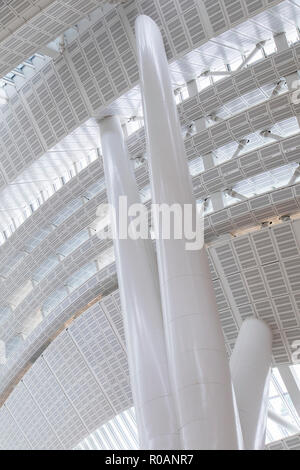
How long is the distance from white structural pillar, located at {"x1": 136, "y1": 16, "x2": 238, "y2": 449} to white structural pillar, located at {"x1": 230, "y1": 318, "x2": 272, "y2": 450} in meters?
2.59

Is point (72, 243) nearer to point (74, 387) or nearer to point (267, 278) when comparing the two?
point (74, 387)

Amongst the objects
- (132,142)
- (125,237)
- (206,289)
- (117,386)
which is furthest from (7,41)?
(117,386)

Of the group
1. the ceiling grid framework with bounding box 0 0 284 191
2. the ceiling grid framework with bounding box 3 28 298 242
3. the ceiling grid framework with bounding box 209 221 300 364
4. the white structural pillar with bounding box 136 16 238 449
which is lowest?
the white structural pillar with bounding box 136 16 238 449

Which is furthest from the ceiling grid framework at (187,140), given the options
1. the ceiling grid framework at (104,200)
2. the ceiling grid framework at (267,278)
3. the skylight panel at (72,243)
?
the skylight panel at (72,243)

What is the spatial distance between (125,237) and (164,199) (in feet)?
7.67

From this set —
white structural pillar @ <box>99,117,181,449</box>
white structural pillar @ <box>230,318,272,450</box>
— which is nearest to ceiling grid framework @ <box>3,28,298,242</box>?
white structural pillar @ <box>230,318,272,450</box>

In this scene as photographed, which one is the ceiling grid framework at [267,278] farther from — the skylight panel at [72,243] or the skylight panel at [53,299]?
the skylight panel at [53,299]

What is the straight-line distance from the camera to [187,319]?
31.3 feet

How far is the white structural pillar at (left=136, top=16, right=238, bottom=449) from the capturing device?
878 cm

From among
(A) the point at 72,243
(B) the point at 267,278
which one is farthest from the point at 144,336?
(A) the point at 72,243

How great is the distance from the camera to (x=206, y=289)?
996 centimetres

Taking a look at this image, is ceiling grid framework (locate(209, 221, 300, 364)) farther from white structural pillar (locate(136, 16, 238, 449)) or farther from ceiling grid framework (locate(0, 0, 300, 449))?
white structural pillar (locate(136, 16, 238, 449))

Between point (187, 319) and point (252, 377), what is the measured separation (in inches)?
204
